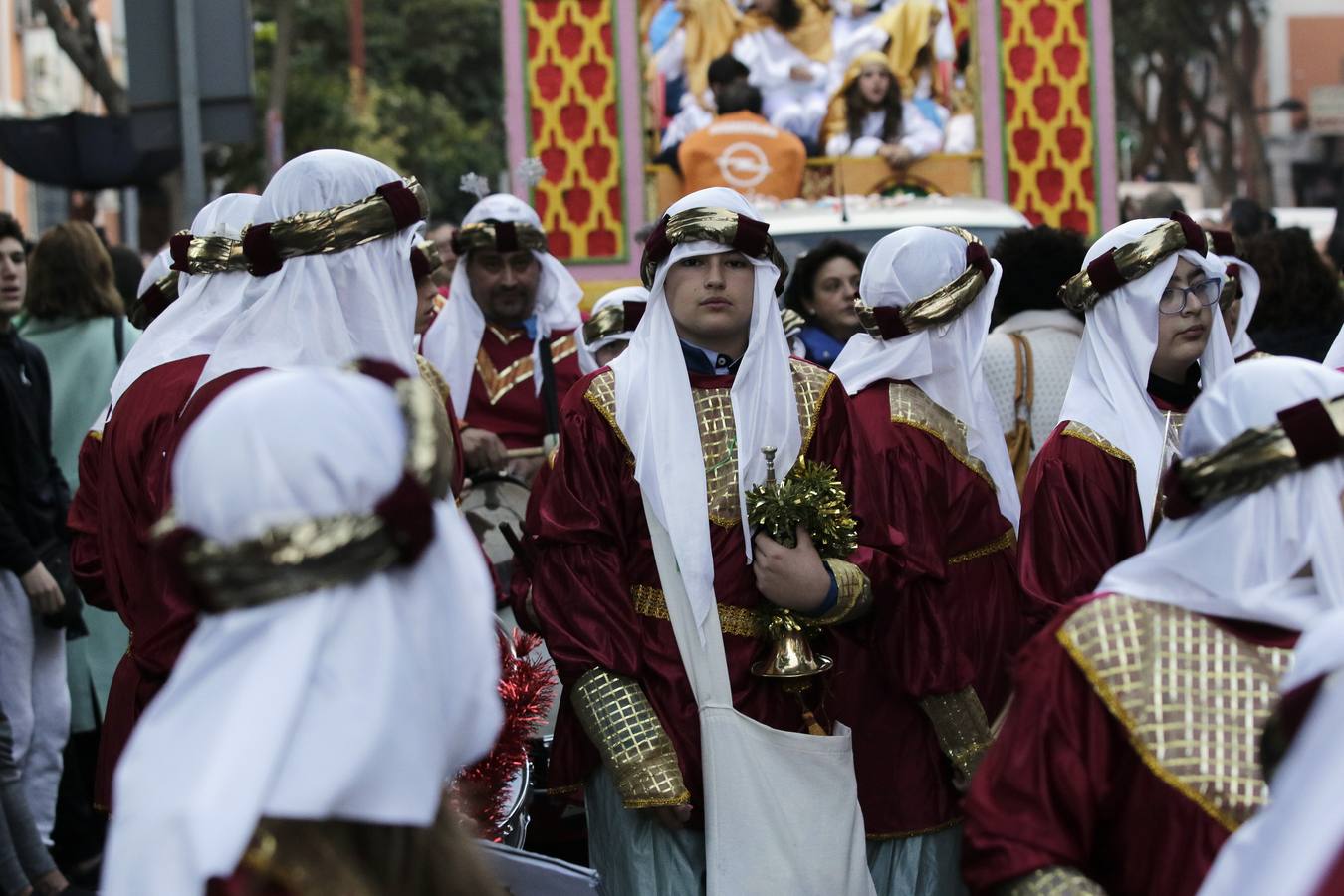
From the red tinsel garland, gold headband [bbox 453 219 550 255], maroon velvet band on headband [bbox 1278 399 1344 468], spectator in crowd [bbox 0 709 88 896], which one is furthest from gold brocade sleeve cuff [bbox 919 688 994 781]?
gold headband [bbox 453 219 550 255]

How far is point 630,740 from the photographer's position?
4492 mm

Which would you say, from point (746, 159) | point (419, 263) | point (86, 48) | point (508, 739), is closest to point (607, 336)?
point (419, 263)

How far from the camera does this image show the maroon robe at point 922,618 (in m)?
5.15

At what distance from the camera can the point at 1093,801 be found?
3141mm

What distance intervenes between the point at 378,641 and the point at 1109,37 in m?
11.4

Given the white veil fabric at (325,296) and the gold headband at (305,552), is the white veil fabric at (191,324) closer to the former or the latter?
the white veil fabric at (325,296)

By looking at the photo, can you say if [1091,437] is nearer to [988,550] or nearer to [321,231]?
[988,550]

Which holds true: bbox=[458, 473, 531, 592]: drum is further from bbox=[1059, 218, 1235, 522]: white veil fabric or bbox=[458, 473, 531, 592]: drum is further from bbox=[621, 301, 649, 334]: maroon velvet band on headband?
bbox=[1059, 218, 1235, 522]: white veil fabric

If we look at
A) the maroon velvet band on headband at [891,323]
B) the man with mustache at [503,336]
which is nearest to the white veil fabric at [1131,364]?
the maroon velvet band on headband at [891,323]

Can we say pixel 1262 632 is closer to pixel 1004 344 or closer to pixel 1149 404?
pixel 1149 404

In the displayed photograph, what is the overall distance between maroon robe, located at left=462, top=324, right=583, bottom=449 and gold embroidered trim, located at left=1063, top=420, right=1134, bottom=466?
131 inches

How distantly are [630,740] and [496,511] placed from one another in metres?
2.35

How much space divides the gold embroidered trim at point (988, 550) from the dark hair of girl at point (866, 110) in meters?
7.82

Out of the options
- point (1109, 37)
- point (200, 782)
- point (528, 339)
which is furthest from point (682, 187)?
point (200, 782)
